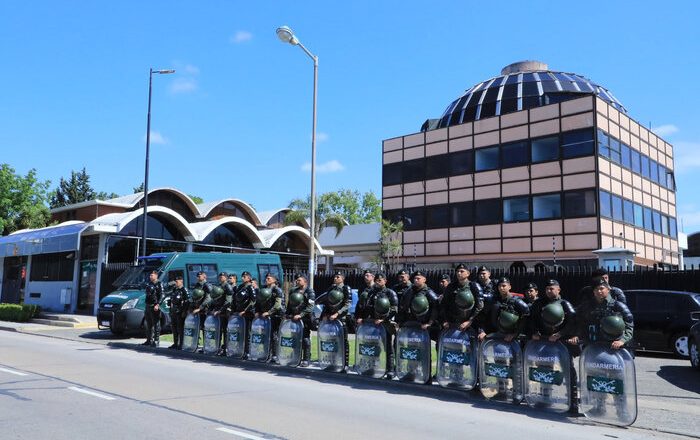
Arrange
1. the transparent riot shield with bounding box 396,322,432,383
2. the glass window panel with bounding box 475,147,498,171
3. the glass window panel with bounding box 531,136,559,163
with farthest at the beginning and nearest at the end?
the glass window panel with bounding box 475,147,498,171
the glass window panel with bounding box 531,136,559,163
the transparent riot shield with bounding box 396,322,432,383

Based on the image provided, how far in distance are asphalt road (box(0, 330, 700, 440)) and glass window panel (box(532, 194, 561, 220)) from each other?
20.7 m

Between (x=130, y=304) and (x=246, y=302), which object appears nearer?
(x=246, y=302)

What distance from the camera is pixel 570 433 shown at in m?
6.66

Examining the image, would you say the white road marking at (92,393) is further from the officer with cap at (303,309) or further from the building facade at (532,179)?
the building facade at (532,179)

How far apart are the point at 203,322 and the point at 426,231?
2466cm

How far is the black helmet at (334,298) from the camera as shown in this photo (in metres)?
11.0

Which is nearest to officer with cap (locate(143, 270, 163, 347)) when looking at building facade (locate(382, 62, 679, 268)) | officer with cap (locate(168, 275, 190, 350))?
officer with cap (locate(168, 275, 190, 350))

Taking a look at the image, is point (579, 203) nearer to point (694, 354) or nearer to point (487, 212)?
point (487, 212)

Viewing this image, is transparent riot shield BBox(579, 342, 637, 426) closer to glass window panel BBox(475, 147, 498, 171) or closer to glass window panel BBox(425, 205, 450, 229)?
glass window panel BBox(475, 147, 498, 171)

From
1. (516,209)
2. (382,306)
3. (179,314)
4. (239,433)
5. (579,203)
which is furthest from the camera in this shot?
(516,209)

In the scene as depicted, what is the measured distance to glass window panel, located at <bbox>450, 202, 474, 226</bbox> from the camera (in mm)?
35031

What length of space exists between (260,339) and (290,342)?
2.88ft

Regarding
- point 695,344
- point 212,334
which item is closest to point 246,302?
point 212,334

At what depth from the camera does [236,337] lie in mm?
12641
